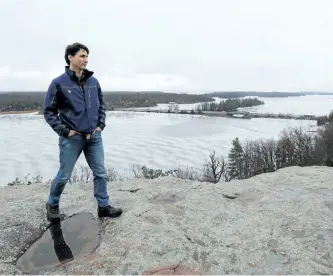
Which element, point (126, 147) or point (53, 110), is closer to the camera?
point (53, 110)

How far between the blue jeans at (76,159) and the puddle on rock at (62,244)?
0.30 m

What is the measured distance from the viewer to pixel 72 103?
371 cm

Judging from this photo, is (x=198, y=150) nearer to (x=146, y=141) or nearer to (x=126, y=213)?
(x=146, y=141)

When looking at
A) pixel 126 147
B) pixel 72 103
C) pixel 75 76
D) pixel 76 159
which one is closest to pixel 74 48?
pixel 75 76

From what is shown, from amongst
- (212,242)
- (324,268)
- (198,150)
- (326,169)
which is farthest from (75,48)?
(198,150)

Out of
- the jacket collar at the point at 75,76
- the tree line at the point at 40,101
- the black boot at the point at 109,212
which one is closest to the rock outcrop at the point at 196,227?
the black boot at the point at 109,212

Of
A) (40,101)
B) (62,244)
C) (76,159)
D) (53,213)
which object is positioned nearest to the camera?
(62,244)

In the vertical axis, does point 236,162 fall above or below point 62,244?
below

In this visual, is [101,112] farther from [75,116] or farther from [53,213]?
[53,213]

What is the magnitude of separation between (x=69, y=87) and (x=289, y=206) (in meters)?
3.16

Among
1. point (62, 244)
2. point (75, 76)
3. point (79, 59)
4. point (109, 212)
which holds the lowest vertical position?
point (62, 244)

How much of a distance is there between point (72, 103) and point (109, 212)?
1352mm

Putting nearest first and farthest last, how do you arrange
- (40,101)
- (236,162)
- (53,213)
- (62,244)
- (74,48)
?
1. (62,244)
2. (74,48)
3. (53,213)
4. (236,162)
5. (40,101)

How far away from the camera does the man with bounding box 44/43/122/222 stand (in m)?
3.68
